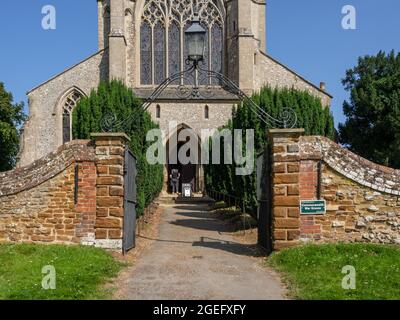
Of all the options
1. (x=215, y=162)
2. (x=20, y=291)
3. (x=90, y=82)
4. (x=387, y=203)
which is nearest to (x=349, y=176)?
(x=387, y=203)

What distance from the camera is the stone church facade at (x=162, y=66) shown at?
29.5 meters

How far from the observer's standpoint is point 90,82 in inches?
1200

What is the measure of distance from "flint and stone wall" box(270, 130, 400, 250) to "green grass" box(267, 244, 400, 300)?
0.40 m

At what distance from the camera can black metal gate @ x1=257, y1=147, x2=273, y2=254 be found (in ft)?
36.4

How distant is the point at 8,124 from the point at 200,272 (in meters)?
29.1

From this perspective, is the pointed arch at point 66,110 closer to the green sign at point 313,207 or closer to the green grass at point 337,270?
the green sign at point 313,207

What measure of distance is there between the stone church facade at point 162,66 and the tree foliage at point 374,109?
5.52 metres

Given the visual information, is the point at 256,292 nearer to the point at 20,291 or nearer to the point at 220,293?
the point at 220,293

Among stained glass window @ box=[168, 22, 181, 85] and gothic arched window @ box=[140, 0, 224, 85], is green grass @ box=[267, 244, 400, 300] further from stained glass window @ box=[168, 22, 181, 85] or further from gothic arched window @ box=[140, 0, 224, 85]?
gothic arched window @ box=[140, 0, 224, 85]

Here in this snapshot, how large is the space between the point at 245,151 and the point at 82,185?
6.71 m

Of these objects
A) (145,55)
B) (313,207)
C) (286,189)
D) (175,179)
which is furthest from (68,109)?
(313,207)

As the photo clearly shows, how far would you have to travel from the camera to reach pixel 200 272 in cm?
927

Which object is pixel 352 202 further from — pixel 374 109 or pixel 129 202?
pixel 374 109
